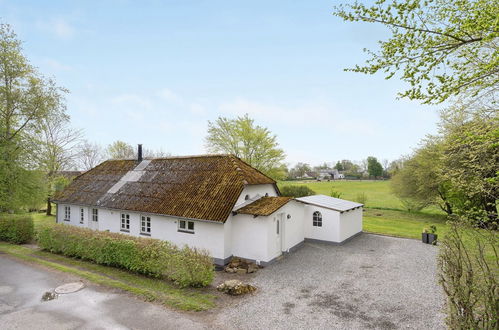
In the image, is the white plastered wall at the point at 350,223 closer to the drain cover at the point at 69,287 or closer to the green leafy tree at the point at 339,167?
the drain cover at the point at 69,287

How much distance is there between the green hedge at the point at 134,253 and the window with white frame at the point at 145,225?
2631 mm

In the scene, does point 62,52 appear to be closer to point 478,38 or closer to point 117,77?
point 117,77

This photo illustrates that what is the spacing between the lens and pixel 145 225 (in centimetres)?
1602

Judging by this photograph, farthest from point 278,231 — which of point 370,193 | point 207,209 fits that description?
point 370,193

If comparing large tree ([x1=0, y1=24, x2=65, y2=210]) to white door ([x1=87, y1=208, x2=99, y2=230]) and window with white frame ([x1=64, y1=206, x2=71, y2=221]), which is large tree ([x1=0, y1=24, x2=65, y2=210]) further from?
white door ([x1=87, y1=208, x2=99, y2=230])

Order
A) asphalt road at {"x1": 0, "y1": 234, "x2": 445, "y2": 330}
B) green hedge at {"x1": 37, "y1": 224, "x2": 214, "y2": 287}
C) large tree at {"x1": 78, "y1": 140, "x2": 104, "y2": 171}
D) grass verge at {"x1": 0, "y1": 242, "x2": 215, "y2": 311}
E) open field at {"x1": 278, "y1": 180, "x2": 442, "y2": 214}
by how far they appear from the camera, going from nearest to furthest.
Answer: asphalt road at {"x1": 0, "y1": 234, "x2": 445, "y2": 330}, grass verge at {"x1": 0, "y1": 242, "x2": 215, "y2": 311}, green hedge at {"x1": 37, "y1": 224, "x2": 214, "y2": 287}, open field at {"x1": 278, "y1": 180, "x2": 442, "y2": 214}, large tree at {"x1": 78, "y1": 140, "x2": 104, "y2": 171}

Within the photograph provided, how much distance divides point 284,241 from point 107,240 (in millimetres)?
9029

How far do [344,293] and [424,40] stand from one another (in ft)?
29.2

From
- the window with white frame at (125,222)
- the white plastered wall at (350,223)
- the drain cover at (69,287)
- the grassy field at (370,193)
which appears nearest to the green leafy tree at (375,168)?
the grassy field at (370,193)

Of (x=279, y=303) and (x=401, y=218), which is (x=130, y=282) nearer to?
(x=279, y=303)

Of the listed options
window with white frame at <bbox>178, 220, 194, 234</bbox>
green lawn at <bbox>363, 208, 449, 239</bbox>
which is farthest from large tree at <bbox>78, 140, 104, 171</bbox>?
green lawn at <bbox>363, 208, 449, 239</bbox>

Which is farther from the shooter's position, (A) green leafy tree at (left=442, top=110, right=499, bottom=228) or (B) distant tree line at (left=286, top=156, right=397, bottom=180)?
(B) distant tree line at (left=286, top=156, right=397, bottom=180)

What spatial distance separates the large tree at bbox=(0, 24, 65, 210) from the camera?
18547 millimetres

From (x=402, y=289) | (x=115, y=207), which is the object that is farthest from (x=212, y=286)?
(x=115, y=207)
